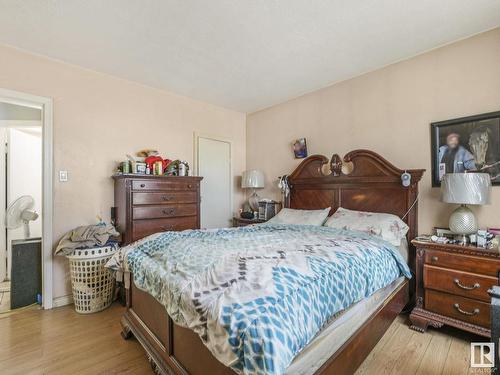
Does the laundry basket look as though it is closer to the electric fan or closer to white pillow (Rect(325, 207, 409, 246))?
the electric fan

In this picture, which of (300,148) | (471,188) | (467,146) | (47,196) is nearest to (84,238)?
(47,196)

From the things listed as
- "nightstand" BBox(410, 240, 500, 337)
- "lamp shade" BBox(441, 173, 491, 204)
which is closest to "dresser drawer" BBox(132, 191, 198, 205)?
"nightstand" BBox(410, 240, 500, 337)

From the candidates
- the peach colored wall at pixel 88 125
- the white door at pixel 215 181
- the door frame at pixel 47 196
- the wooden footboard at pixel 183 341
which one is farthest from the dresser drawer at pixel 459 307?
the door frame at pixel 47 196

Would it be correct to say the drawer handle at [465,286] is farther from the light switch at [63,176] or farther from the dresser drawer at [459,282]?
the light switch at [63,176]

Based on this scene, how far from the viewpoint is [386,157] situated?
2740 mm

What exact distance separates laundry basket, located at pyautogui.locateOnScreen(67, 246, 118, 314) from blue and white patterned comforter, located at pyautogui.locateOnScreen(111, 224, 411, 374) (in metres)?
0.79

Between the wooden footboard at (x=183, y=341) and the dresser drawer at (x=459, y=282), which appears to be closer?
the wooden footboard at (x=183, y=341)

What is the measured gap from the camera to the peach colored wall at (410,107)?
2.17 meters

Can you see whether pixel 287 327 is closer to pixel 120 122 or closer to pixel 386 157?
pixel 386 157

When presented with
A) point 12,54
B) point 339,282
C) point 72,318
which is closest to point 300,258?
point 339,282

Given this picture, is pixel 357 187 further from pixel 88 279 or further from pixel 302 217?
pixel 88 279

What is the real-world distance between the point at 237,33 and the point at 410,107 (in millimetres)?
1862

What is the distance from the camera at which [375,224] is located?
7.70 ft

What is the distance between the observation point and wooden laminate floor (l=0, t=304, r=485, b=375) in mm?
1637
